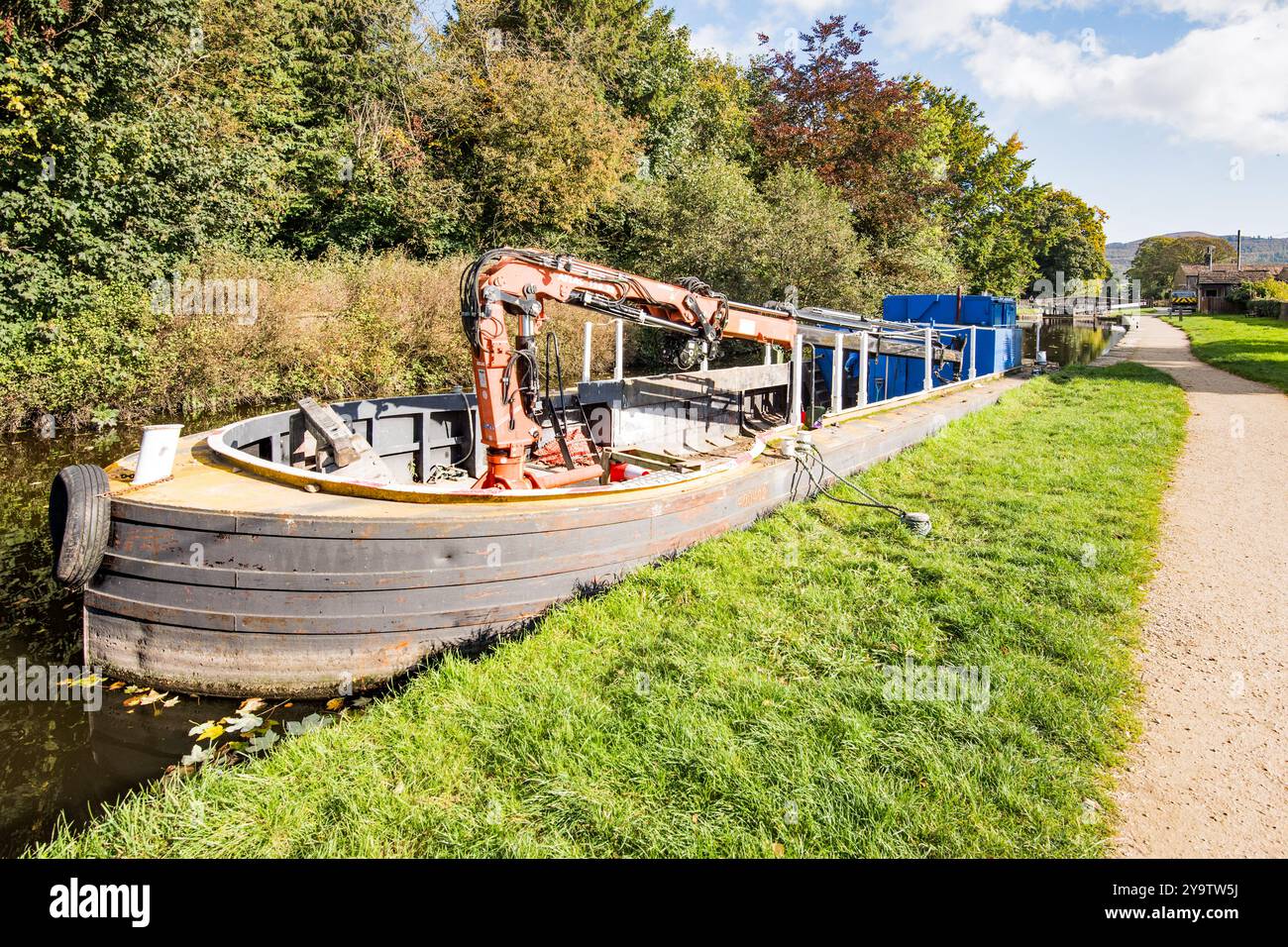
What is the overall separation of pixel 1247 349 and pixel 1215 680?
23225 millimetres

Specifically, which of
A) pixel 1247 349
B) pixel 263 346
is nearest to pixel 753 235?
pixel 263 346

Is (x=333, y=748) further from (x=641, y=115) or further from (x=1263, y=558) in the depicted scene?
(x=641, y=115)

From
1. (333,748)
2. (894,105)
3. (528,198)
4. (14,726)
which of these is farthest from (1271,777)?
(894,105)

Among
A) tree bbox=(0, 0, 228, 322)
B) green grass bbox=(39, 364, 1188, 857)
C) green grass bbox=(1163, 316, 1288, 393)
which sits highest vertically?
tree bbox=(0, 0, 228, 322)

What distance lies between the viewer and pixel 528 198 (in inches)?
794

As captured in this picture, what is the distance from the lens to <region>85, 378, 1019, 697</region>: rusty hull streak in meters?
4.18

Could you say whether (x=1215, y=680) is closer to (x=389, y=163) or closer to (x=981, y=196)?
(x=389, y=163)

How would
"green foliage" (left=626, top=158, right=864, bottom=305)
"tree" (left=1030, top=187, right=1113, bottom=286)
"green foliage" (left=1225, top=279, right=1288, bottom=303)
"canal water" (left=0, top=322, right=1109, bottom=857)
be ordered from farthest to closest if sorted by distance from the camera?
"tree" (left=1030, top=187, right=1113, bottom=286), "green foliage" (left=1225, top=279, right=1288, bottom=303), "green foliage" (left=626, top=158, right=864, bottom=305), "canal water" (left=0, top=322, right=1109, bottom=857)

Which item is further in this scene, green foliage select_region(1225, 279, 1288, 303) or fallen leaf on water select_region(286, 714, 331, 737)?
green foliage select_region(1225, 279, 1288, 303)

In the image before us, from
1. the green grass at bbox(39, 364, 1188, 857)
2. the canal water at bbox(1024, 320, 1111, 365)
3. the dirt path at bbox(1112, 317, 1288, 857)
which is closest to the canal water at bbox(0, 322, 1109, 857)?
the green grass at bbox(39, 364, 1188, 857)

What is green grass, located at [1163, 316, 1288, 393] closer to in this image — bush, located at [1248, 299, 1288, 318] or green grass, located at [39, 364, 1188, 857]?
bush, located at [1248, 299, 1288, 318]

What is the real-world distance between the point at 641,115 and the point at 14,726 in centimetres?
2601

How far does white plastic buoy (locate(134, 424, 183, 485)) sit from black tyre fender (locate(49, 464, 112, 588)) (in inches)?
12.7

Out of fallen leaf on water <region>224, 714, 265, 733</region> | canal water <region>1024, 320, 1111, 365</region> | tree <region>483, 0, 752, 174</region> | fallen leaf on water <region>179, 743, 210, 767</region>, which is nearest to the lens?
fallen leaf on water <region>179, 743, 210, 767</region>
